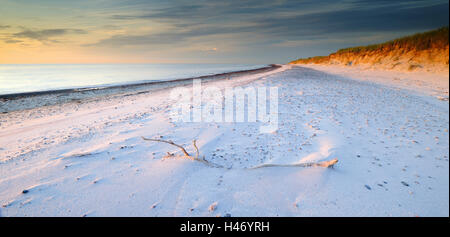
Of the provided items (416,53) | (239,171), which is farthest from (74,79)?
(416,53)

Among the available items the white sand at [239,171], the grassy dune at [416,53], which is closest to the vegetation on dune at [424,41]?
the grassy dune at [416,53]

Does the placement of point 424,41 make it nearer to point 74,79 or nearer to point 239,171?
point 239,171

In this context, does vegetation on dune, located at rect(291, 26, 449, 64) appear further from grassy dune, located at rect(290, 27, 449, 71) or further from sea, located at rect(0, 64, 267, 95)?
sea, located at rect(0, 64, 267, 95)

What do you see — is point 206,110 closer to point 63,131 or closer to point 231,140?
point 231,140

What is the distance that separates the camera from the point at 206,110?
6562 millimetres

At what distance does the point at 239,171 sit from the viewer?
3012mm

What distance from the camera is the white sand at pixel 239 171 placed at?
2.27 metres

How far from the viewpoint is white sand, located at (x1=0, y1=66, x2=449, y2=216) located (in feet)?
7.45

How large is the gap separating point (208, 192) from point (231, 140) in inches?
72.5

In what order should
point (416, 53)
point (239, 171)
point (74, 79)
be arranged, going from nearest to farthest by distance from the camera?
point (239, 171) < point (416, 53) < point (74, 79)

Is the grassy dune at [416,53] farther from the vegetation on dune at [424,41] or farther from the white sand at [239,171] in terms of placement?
the white sand at [239,171]

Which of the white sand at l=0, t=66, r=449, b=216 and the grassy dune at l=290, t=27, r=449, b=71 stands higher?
the grassy dune at l=290, t=27, r=449, b=71

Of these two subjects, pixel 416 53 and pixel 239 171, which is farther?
pixel 416 53

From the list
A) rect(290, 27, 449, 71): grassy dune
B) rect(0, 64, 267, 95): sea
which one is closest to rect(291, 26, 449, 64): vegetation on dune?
rect(290, 27, 449, 71): grassy dune
